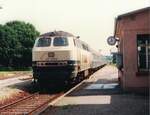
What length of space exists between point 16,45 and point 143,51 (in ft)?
177

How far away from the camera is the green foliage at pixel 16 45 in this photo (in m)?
70.6

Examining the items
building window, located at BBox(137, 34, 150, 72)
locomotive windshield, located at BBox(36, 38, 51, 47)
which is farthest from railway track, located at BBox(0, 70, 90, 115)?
building window, located at BBox(137, 34, 150, 72)

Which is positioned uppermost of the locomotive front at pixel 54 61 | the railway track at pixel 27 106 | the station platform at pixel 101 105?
the locomotive front at pixel 54 61

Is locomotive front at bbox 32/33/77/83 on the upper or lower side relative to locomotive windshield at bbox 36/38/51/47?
lower

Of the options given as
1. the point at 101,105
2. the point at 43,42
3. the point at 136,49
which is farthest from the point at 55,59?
the point at 101,105

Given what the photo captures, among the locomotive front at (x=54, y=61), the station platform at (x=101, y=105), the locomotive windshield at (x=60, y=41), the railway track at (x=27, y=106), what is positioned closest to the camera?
the station platform at (x=101, y=105)

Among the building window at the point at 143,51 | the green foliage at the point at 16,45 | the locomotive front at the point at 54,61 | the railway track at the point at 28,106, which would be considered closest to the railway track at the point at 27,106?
the railway track at the point at 28,106

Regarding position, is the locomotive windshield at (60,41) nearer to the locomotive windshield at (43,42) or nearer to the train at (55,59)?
the train at (55,59)

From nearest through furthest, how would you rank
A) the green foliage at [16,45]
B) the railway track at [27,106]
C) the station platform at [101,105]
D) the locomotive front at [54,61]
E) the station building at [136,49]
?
the station platform at [101,105]
the railway track at [27,106]
the station building at [136,49]
the locomotive front at [54,61]
the green foliage at [16,45]

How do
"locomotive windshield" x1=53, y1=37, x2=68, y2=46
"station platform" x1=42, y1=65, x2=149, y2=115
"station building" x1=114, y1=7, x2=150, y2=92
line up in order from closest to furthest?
"station platform" x1=42, y1=65, x2=149, y2=115 → "station building" x1=114, y1=7, x2=150, y2=92 → "locomotive windshield" x1=53, y1=37, x2=68, y2=46

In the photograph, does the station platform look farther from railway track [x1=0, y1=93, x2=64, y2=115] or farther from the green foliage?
the green foliage

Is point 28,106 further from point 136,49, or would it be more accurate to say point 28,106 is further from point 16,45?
point 16,45

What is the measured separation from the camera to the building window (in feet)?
66.6

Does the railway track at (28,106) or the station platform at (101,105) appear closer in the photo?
the station platform at (101,105)
